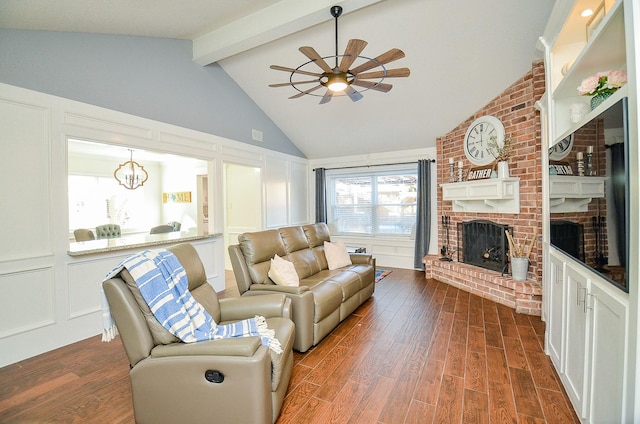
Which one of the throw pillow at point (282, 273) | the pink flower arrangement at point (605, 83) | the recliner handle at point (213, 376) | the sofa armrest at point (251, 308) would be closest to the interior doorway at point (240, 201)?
the throw pillow at point (282, 273)

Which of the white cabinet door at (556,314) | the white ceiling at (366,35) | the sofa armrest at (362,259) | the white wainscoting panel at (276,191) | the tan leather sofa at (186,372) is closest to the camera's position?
the tan leather sofa at (186,372)

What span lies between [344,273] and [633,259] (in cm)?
253

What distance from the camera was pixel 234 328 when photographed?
184 centimetres

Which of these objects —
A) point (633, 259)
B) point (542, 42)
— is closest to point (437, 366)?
point (633, 259)

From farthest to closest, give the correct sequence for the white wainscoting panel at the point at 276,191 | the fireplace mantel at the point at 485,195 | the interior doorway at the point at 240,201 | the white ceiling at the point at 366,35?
1. the interior doorway at the point at 240,201
2. the white wainscoting panel at the point at 276,191
3. the fireplace mantel at the point at 485,195
4. the white ceiling at the point at 366,35

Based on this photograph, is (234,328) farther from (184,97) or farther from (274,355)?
(184,97)

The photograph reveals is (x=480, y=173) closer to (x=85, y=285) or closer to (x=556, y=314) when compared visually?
(x=556, y=314)

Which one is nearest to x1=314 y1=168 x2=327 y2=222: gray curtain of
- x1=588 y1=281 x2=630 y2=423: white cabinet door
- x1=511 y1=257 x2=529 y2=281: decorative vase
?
x1=511 y1=257 x2=529 y2=281: decorative vase

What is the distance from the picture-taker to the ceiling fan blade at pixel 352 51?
2180 mm

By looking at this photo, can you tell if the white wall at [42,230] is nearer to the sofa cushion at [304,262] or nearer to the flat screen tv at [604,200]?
the sofa cushion at [304,262]

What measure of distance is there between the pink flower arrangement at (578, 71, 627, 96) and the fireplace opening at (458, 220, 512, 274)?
8.90 ft

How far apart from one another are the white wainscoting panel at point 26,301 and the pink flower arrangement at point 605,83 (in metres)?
4.33

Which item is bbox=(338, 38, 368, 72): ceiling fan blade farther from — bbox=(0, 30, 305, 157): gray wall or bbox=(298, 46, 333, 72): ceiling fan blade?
bbox=(0, 30, 305, 157): gray wall

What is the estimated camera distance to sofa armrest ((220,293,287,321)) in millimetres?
2172
